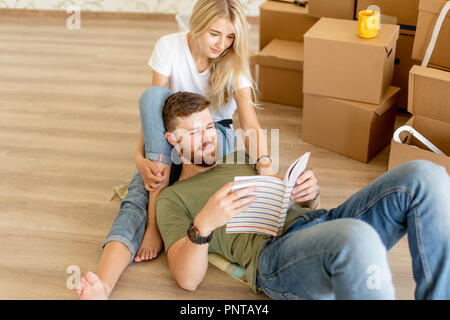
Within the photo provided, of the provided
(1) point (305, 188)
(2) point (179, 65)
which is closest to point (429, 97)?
(1) point (305, 188)

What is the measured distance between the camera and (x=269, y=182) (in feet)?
4.13

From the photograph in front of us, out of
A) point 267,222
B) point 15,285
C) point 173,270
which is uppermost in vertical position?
point 267,222

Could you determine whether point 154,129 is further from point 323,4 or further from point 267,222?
point 323,4

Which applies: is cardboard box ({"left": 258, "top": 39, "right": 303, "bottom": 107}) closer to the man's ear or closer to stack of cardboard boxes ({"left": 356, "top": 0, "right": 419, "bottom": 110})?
stack of cardboard boxes ({"left": 356, "top": 0, "right": 419, "bottom": 110})

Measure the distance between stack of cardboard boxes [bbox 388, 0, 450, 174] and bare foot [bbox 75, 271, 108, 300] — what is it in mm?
1080

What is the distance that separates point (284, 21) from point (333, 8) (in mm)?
285

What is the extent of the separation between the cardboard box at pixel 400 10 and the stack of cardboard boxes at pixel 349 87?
0.19 meters

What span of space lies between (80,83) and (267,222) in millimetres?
1804

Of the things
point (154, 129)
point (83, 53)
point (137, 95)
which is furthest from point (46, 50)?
point (154, 129)

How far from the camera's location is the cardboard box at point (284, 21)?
252 centimetres

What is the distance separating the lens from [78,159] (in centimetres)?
221

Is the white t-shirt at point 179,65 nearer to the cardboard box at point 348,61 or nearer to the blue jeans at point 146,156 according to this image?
the blue jeans at point 146,156

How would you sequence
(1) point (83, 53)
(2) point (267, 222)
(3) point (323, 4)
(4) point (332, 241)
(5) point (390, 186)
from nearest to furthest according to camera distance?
(4) point (332, 241)
(5) point (390, 186)
(2) point (267, 222)
(3) point (323, 4)
(1) point (83, 53)

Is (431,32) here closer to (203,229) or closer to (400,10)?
(400,10)
